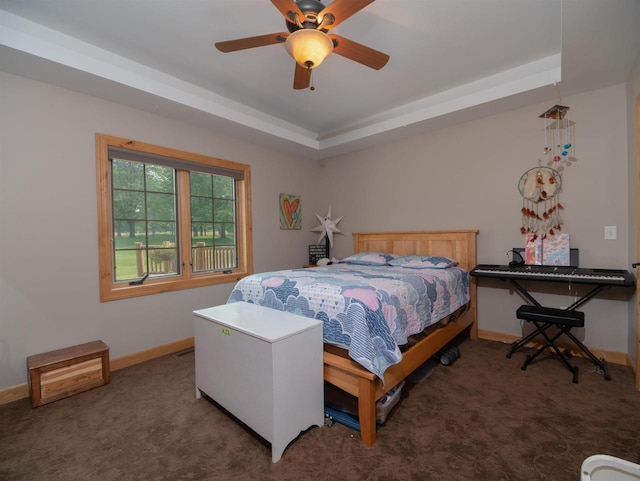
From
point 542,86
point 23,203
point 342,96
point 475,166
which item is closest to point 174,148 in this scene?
point 23,203

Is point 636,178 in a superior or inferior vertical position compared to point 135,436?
superior

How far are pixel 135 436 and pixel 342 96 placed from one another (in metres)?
3.32

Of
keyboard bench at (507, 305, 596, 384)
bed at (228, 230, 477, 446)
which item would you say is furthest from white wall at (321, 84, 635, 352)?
bed at (228, 230, 477, 446)

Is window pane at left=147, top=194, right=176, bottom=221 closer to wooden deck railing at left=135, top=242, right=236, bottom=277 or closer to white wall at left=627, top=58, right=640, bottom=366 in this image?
wooden deck railing at left=135, top=242, right=236, bottom=277

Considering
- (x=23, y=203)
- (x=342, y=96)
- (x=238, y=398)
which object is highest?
(x=342, y=96)

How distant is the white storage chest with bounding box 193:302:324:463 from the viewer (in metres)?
1.56

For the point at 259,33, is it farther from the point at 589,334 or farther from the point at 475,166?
the point at 589,334

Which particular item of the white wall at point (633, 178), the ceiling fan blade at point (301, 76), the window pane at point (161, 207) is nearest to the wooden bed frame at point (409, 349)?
the white wall at point (633, 178)

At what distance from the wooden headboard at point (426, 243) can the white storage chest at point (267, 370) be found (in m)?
2.23

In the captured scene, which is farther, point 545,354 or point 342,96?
point 342,96

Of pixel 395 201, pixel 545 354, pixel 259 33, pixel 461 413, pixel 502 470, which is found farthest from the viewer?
pixel 395 201

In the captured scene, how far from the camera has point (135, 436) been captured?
1782 millimetres

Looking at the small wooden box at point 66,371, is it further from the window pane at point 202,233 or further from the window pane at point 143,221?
the window pane at point 202,233

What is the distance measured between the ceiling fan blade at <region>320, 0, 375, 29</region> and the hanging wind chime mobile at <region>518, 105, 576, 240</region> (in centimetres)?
221
